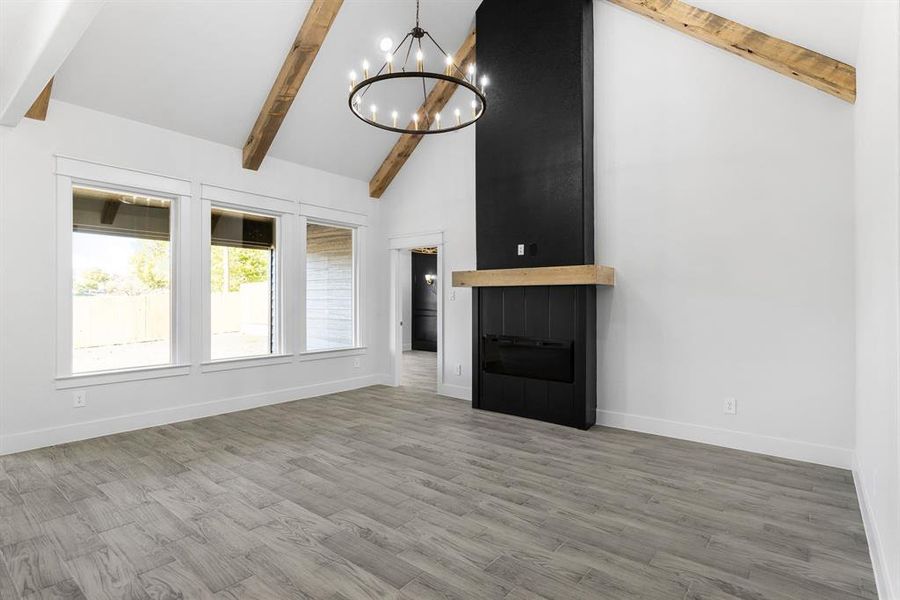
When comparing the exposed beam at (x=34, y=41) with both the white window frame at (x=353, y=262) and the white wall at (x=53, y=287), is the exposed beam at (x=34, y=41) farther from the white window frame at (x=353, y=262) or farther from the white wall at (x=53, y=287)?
the white window frame at (x=353, y=262)

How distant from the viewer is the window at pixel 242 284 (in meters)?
5.24

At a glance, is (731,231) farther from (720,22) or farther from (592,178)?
(720,22)

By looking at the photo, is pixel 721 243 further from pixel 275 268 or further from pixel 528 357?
pixel 275 268

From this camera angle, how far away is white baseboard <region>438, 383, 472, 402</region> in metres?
5.78

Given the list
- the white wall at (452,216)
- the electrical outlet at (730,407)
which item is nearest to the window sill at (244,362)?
the white wall at (452,216)

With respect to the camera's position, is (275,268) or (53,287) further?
(275,268)

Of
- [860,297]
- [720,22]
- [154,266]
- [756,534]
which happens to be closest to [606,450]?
[756,534]

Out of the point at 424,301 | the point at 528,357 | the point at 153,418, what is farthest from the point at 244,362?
the point at 424,301

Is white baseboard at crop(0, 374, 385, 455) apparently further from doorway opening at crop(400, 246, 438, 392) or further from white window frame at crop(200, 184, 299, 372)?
doorway opening at crop(400, 246, 438, 392)

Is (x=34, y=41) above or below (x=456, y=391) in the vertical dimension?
above

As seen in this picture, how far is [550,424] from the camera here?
15.0 feet

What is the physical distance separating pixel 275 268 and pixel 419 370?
3.37 meters

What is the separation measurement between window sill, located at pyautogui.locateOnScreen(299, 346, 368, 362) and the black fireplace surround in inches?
80.7

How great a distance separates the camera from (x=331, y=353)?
6.23m
